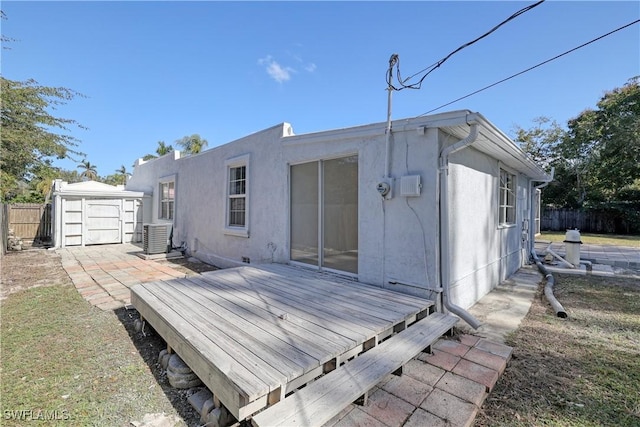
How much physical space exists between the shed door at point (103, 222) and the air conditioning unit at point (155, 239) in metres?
3.96

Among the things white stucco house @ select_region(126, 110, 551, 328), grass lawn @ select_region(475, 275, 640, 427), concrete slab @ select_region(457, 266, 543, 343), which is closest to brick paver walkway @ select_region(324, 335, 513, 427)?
grass lawn @ select_region(475, 275, 640, 427)

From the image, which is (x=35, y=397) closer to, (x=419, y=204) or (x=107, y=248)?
(x=419, y=204)

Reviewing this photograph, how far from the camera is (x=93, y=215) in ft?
36.3

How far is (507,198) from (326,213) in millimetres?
4578

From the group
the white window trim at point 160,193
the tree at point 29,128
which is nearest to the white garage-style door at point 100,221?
the white window trim at point 160,193

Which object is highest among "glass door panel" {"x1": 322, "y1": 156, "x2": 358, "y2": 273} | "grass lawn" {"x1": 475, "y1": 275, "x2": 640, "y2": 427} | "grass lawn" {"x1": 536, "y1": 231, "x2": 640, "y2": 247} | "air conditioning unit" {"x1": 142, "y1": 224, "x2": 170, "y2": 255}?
"glass door panel" {"x1": 322, "y1": 156, "x2": 358, "y2": 273}

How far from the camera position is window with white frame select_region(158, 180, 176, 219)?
10805mm

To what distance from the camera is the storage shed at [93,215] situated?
10.4 metres

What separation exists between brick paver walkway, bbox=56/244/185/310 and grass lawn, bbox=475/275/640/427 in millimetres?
5324

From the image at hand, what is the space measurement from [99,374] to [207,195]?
19.9ft

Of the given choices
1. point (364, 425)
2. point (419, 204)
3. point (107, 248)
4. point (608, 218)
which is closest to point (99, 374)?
point (364, 425)

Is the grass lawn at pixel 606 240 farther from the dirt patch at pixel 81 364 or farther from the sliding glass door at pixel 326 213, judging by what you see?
the dirt patch at pixel 81 364

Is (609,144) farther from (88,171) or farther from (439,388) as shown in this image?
(88,171)

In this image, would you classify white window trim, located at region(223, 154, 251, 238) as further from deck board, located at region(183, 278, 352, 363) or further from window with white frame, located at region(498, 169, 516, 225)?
window with white frame, located at region(498, 169, 516, 225)
